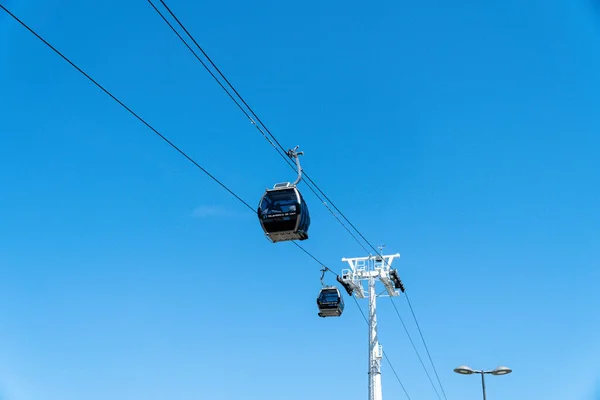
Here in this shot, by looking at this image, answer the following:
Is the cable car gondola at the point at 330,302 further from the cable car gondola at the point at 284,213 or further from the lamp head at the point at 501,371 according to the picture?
the cable car gondola at the point at 284,213

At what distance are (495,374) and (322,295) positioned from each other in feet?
34.0

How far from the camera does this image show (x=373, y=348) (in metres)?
28.7

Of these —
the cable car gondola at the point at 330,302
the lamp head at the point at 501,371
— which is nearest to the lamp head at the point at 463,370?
the lamp head at the point at 501,371

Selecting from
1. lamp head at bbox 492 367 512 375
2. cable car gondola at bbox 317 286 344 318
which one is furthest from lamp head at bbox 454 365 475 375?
cable car gondola at bbox 317 286 344 318

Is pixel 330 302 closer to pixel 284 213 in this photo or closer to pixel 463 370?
pixel 463 370

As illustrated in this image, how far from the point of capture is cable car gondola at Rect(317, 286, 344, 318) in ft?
101

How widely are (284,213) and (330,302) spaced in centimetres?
1555

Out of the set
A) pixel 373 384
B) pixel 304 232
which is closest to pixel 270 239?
pixel 304 232

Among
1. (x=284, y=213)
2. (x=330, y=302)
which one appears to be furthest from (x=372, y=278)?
(x=284, y=213)

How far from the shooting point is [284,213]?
1633cm

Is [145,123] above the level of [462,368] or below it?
above

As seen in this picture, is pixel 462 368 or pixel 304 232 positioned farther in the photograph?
pixel 462 368

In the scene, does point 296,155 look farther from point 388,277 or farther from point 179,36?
point 388,277

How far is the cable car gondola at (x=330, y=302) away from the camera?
30.9 m
